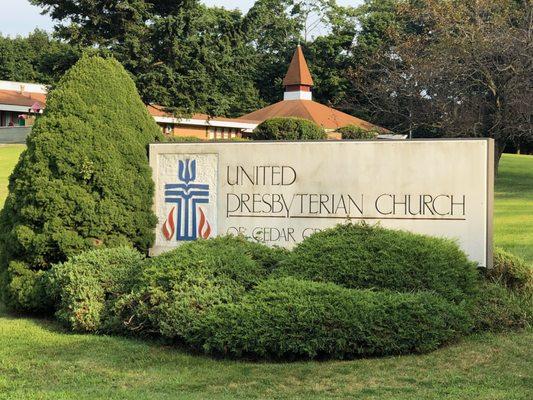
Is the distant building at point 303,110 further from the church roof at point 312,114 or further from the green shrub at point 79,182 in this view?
the green shrub at point 79,182

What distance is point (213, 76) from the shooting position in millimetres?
39156

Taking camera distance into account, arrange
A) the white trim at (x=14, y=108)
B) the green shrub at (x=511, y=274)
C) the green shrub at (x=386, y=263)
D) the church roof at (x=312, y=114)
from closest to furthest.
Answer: the green shrub at (x=386, y=263) < the green shrub at (x=511, y=274) < the church roof at (x=312, y=114) < the white trim at (x=14, y=108)

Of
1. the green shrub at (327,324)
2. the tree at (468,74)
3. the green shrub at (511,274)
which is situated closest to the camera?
the green shrub at (327,324)

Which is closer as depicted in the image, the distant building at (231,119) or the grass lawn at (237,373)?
the grass lawn at (237,373)

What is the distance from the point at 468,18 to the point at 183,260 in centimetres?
2766

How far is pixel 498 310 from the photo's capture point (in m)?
6.71

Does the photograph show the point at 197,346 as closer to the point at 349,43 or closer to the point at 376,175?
the point at 376,175

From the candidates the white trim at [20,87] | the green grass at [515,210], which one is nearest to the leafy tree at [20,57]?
the white trim at [20,87]

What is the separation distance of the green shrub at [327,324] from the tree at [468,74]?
24227mm

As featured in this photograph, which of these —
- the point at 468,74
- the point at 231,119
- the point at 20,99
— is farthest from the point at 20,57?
the point at 468,74

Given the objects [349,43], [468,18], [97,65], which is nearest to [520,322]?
[97,65]

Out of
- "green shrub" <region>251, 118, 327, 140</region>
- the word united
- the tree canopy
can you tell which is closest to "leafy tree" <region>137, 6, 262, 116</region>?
the tree canopy

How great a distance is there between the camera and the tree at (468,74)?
Result: 96.2 feet

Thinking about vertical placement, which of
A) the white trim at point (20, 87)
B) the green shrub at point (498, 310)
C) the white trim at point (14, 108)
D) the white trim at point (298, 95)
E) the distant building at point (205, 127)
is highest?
the white trim at point (20, 87)
